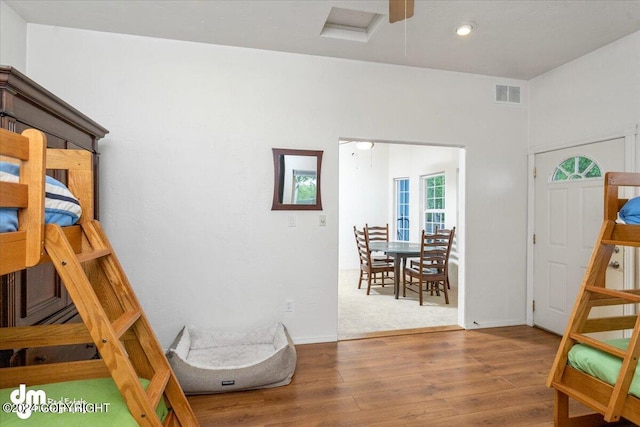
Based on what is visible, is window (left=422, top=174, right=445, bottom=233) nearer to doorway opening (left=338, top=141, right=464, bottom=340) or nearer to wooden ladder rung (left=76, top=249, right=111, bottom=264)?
doorway opening (left=338, top=141, right=464, bottom=340)

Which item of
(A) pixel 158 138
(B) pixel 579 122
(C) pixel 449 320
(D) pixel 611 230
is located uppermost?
(B) pixel 579 122

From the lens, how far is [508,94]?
12.5ft

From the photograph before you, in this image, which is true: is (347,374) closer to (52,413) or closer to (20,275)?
(52,413)

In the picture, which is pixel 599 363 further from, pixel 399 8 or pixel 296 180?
pixel 296 180

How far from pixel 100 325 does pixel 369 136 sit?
112 inches

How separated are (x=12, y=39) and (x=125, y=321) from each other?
2.58 metres

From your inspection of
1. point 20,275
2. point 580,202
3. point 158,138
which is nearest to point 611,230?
point 580,202

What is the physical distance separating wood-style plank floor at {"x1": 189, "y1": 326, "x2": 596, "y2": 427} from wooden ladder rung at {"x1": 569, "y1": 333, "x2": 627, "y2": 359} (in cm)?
60

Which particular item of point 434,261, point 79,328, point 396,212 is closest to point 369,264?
point 434,261

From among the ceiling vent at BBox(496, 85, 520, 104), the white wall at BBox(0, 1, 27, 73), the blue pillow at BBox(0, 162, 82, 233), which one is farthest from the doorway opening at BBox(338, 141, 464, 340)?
the white wall at BBox(0, 1, 27, 73)

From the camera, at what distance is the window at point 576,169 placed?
3215 mm

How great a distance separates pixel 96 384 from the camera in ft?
4.32

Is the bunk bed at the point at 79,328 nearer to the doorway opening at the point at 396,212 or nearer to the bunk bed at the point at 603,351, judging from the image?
the bunk bed at the point at 603,351

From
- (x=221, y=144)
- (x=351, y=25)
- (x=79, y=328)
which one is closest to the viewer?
(x=79, y=328)
